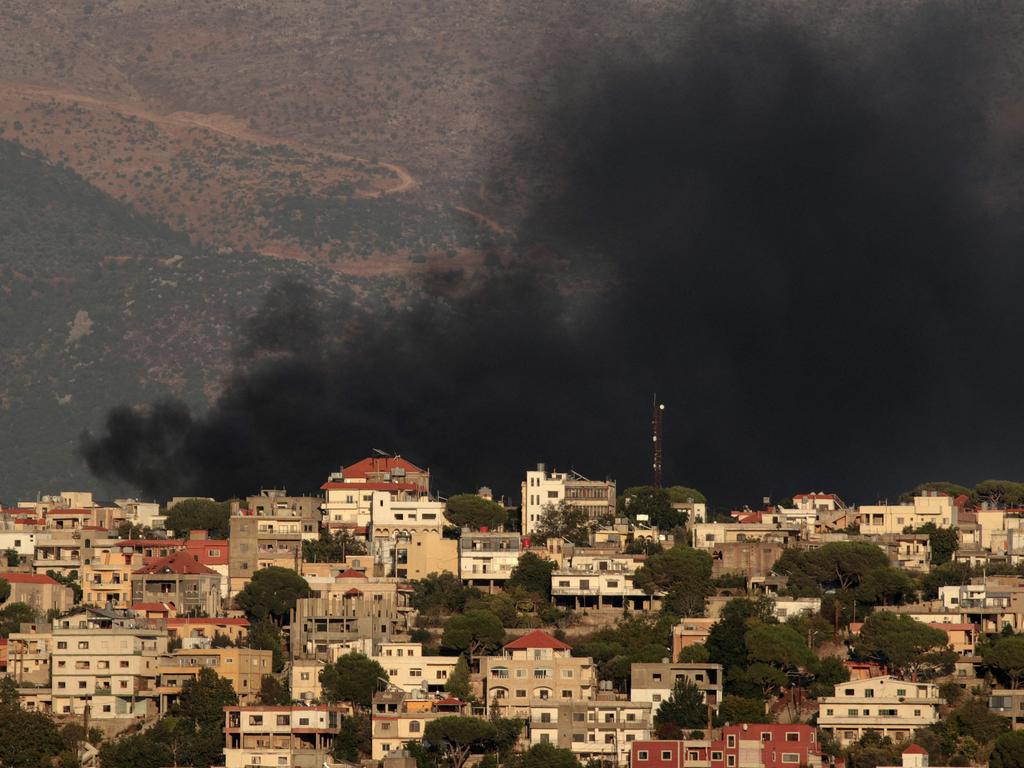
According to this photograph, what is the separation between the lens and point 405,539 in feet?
394

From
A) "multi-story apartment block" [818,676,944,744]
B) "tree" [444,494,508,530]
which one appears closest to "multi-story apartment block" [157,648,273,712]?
"multi-story apartment block" [818,676,944,744]

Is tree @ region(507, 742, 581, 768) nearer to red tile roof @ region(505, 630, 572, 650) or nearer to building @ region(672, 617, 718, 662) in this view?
red tile roof @ region(505, 630, 572, 650)

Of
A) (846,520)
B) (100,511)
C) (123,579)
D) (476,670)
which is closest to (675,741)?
(476,670)

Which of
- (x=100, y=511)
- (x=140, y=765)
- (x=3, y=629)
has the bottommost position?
(x=140, y=765)

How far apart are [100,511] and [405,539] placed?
54.7ft

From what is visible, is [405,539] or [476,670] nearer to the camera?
[476,670]

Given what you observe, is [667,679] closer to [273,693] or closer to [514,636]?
[514,636]

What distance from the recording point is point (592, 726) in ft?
308

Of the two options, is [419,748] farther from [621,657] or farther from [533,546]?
[533,546]

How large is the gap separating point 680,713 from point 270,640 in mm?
15593

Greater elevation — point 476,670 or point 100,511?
point 100,511

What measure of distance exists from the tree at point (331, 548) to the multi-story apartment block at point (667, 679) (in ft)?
71.8

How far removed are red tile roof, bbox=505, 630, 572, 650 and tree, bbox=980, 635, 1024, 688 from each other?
13.1 m

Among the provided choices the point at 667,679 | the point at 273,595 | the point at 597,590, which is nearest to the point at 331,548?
the point at 273,595
